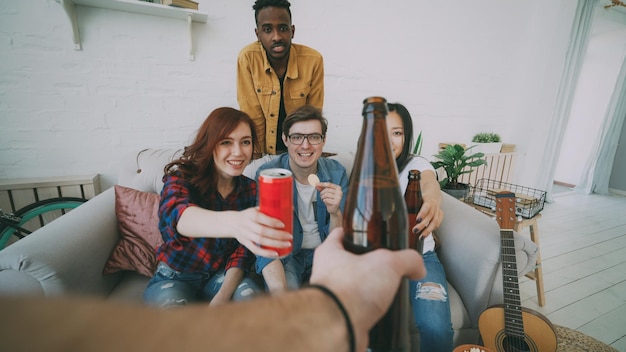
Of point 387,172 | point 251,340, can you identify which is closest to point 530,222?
point 387,172

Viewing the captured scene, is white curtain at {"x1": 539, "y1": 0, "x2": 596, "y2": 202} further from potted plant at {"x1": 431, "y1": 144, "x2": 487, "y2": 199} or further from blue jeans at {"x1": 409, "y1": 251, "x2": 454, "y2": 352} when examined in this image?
blue jeans at {"x1": 409, "y1": 251, "x2": 454, "y2": 352}

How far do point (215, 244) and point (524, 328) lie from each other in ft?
4.43

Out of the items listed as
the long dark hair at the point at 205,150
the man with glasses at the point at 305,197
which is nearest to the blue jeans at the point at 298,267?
the man with glasses at the point at 305,197

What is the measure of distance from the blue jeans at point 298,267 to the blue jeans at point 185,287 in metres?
0.15

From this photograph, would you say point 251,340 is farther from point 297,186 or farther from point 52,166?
Result: point 52,166

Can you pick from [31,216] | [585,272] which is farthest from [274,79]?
[585,272]

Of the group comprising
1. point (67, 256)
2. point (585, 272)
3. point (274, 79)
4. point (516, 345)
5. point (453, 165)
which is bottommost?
point (585, 272)

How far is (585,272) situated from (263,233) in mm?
3011

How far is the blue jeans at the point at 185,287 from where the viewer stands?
3.30 ft

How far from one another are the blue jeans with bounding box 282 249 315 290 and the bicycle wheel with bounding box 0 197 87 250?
64.0 inches

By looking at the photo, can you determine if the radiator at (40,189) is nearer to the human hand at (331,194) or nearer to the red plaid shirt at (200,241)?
the red plaid shirt at (200,241)

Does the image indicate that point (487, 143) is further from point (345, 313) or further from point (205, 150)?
point (345, 313)

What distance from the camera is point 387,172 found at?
1.39ft

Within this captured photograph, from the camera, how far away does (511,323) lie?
1009 millimetres
